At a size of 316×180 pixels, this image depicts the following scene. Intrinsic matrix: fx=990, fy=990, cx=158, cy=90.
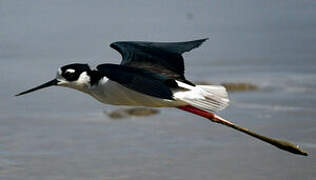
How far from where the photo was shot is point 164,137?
7.23 meters

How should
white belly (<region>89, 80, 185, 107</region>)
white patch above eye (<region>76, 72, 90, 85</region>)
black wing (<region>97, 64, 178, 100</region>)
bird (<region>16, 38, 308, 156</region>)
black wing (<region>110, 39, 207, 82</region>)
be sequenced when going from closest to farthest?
black wing (<region>97, 64, 178, 100</region>)
bird (<region>16, 38, 308, 156</region>)
white belly (<region>89, 80, 185, 107</region>)
white patch above eye (<region>76, 72, 90, 85</region>)
black wing (<region>110, 39, 207, 82</region>)

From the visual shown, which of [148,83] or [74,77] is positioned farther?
[74,77]

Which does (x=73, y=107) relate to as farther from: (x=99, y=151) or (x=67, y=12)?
(x=67, y=12)

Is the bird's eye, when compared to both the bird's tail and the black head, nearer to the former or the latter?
the black head

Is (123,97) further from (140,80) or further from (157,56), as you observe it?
(140,80)

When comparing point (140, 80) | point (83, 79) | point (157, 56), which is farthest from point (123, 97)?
point (140, 80)

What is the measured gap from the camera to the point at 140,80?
18.4 ft

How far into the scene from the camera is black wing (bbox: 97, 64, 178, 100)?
18.1 ft

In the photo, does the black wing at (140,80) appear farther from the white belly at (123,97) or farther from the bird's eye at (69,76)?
the bird's eye at (69,76)

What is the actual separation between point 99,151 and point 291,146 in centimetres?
134

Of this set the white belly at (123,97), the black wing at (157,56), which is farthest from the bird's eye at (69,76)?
the black wing at (157,56)

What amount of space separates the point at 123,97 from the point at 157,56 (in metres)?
0.54

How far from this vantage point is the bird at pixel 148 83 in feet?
18.5

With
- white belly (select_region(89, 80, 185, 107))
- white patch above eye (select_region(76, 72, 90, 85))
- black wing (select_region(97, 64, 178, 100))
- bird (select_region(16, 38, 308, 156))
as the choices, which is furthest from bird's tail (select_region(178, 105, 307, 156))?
black wing (select_region(97, 64, 178, 100))
